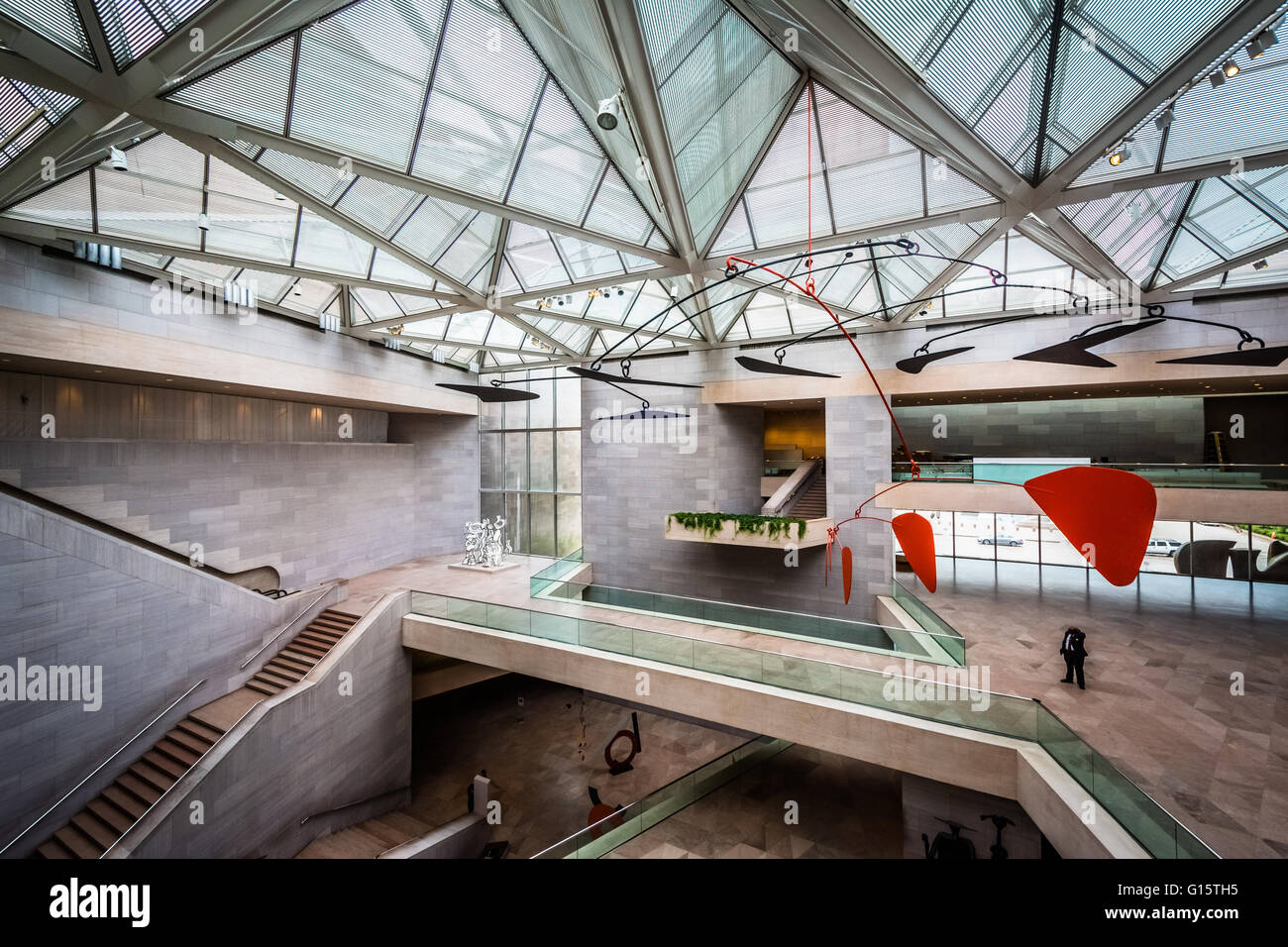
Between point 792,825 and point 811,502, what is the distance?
1254 cm

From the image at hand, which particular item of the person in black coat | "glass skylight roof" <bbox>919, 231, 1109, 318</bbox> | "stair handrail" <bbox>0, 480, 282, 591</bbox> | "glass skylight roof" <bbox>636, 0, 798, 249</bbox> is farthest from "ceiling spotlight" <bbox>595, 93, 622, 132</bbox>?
"stair handrail" <bbox>0, 480, 282, 591</bbox>

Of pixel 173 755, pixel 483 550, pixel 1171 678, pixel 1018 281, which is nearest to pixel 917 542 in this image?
pixel 1171 678

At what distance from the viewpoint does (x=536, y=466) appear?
27.7 metres

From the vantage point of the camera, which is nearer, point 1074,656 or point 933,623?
point 1074,656

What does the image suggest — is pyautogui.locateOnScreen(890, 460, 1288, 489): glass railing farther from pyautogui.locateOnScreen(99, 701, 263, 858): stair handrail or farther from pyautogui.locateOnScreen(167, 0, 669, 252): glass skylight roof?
pyautogui.locateOnScreen(99, 701, 263, 858): stair handrail

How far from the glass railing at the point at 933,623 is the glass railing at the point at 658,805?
575 cm

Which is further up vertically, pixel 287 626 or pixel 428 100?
pixel 428 100

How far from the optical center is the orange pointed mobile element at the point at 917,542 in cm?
882

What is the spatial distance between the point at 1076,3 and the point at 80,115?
13.8 m

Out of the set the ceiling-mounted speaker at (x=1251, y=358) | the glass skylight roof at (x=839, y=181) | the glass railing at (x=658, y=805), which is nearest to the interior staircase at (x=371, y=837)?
the glass railing at (x=658, y=805)

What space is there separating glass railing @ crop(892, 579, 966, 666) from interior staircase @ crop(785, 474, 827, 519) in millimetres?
4400

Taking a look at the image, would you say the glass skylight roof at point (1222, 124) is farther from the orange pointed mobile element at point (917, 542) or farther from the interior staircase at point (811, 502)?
the interior staircase at point (811, 502)

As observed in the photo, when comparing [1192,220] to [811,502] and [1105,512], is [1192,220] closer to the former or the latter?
[811,502]
